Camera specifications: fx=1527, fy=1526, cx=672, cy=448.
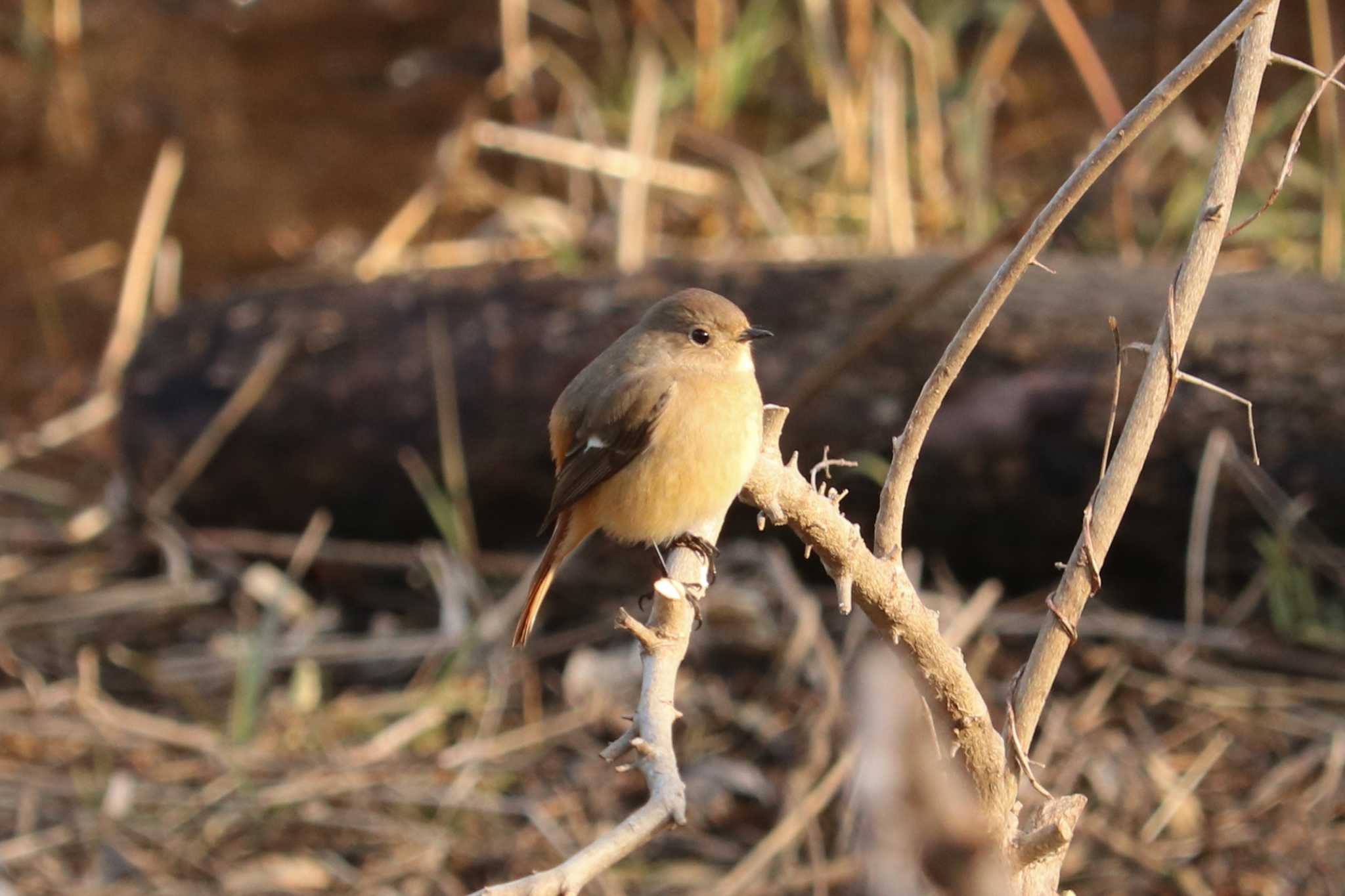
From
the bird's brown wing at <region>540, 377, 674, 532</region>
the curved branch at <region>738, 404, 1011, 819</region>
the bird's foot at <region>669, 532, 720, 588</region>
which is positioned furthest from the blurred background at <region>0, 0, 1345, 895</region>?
the curved branch at <region>738, 404, 1011, 819</region>

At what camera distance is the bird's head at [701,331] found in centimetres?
296

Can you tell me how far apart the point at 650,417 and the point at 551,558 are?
36 cm

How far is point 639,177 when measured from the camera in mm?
6324

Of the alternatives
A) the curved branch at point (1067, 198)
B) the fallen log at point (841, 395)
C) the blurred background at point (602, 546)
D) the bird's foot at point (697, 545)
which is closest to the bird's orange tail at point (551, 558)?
the bird's foot at point (697, 545)

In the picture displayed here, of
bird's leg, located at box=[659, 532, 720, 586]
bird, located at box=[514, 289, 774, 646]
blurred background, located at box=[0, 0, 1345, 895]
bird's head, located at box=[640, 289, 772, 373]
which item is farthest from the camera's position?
blurred background, located at box=[0, 0, 1345, 895]

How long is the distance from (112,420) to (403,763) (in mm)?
2968

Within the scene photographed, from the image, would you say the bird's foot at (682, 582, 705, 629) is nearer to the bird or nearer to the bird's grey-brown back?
the bird

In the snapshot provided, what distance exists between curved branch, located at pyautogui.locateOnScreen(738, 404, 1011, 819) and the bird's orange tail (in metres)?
1.02

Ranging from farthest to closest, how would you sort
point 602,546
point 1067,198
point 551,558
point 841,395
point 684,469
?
point 602,546, point 841,395, point 551,558, point 684,469, point 1067,198

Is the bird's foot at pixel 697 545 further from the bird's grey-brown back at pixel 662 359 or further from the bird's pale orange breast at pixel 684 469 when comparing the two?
the bird's grey-brown back at pixel 662 359

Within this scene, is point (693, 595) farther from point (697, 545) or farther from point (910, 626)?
point (697, 545)

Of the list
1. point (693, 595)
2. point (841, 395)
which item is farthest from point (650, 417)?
point (841, 395)

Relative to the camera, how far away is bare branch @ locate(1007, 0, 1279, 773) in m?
1.84

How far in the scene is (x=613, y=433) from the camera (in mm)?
2930
